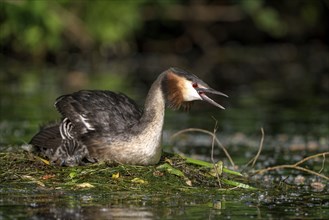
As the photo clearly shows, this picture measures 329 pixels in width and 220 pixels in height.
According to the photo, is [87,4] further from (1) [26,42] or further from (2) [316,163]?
(2) [316,163]

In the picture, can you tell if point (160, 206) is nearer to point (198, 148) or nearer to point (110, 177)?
point (110, 177)

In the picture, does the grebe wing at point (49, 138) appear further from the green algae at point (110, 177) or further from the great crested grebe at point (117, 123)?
the green algae at point (110, 177)

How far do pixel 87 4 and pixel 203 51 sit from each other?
225 inches

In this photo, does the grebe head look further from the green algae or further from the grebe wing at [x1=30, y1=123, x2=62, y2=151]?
the grebe wing at [x1=30, y1=123, x2=62, y2=151]

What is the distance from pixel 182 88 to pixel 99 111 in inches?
44.1

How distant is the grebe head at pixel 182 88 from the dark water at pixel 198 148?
2.19 ft

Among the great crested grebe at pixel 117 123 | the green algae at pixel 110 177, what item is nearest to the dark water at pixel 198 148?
the green algae at pixel 110 177

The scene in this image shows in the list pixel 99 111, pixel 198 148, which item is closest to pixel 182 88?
pixel 99 111

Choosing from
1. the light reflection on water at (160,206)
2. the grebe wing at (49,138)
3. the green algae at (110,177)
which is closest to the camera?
the light reflection on water at (160,206)

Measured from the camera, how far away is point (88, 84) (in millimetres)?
23656

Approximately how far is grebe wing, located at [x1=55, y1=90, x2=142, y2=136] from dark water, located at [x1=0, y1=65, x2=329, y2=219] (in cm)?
102

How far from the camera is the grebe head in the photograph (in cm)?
Answer: 1040

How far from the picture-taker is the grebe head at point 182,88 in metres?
10.4

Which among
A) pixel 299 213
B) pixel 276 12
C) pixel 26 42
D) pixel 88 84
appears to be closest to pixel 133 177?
pixel 299 213
